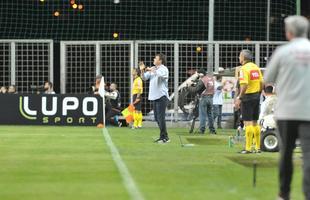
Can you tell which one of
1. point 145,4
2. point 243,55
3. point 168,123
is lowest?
point 168,123

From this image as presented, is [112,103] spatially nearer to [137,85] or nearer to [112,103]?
[112,103]

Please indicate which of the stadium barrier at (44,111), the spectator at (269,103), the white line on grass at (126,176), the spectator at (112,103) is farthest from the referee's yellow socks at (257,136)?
the spectator at (112,103)

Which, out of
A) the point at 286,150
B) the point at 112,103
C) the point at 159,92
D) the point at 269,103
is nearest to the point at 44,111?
the point at 112,103

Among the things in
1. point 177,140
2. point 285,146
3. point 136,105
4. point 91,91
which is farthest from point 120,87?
Answer: point 285,146

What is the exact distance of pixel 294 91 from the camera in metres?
7.26

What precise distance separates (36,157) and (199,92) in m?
9.78

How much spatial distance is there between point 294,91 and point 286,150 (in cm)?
62

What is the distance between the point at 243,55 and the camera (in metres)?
14.0

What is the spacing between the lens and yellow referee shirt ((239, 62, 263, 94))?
13.8 meters

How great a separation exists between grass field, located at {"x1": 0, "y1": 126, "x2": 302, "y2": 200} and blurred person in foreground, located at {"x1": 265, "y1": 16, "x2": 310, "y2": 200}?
3.89 ft

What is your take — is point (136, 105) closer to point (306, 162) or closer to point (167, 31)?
point (167, 31)

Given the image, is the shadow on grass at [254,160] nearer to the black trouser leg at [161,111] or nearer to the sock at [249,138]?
the sock at [249,138]

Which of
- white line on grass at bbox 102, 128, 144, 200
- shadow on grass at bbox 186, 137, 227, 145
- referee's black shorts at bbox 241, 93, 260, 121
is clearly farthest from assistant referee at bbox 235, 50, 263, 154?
shadow on grass at bbox 186, 137, 227, 145

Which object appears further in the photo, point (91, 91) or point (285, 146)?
point (91, 91)
